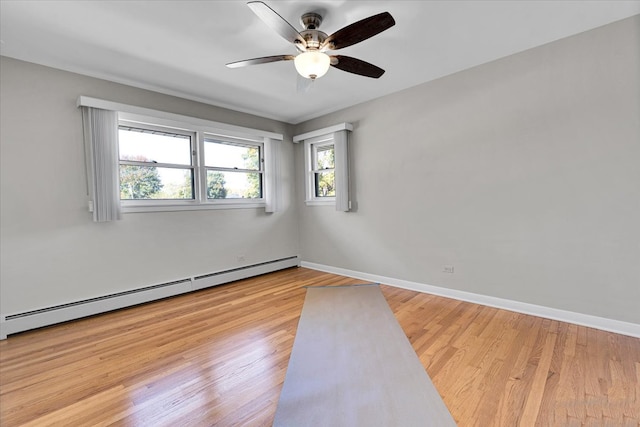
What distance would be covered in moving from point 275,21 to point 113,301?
10.7ft

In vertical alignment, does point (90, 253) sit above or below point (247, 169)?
below

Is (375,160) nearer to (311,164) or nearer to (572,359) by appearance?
(311,164)

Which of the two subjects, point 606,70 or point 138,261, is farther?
point 138,261

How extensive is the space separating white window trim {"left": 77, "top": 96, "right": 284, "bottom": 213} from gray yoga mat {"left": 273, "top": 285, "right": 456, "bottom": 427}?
7.06 feet

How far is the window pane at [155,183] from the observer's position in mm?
3299

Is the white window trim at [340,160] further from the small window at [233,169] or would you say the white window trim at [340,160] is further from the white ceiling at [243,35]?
the small window at [233,169]

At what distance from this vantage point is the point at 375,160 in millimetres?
3916

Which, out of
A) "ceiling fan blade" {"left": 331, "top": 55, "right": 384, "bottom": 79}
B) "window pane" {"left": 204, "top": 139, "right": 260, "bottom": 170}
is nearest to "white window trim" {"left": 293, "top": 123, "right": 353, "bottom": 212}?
"window pane" {"left": 204, "top": 139, "right": 260, "bottom": 170}

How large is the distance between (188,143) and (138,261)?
5.42 ft

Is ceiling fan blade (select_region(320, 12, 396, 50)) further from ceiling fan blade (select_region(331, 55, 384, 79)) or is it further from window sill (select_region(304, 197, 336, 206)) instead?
window sill (select_region(304, 197, 336, 206))

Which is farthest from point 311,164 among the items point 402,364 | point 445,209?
point 402,364

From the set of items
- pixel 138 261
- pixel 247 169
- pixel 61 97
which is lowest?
pixel 138 261

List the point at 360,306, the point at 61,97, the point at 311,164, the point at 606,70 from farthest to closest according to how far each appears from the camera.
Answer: the point at 311,164
the point at 360,306
the point at 61,97
the point at 606,70

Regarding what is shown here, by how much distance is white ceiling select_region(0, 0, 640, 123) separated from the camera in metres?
2.05
